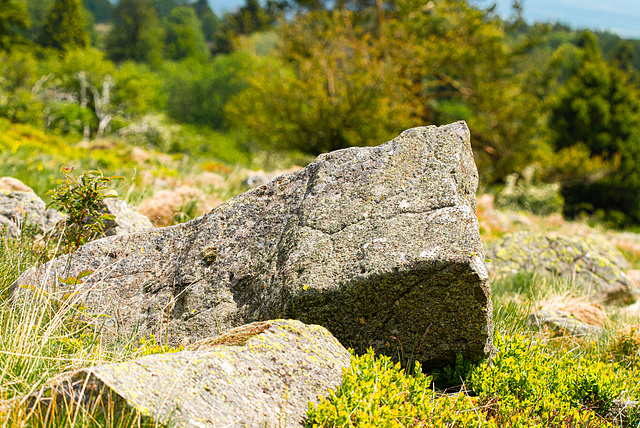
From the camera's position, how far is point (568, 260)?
623cm

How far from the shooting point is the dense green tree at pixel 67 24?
4916cm

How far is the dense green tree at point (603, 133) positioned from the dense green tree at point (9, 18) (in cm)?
3607

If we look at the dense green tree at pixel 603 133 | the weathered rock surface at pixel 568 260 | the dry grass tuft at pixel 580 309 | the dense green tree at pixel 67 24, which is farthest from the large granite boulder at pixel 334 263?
the dense green tree at pixel 67 24

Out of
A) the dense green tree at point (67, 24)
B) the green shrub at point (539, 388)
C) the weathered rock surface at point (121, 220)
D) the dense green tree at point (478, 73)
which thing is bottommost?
the green shrub at point (539, 388)

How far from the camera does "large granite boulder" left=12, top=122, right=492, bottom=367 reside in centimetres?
268

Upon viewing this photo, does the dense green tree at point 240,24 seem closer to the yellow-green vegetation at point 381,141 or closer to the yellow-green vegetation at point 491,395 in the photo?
the yellow-green vegetation at point 381,141

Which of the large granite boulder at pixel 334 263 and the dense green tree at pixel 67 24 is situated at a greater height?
the dense green tree at pixel 67 24

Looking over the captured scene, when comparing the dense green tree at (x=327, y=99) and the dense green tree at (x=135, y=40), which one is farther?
the dense green tree at (x=135, y=40)

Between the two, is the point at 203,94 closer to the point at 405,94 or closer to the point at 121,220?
the point at 405,94

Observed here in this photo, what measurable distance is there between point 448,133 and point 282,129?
12.5 meters

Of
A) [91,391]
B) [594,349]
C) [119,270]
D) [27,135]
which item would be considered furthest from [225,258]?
[27,135]

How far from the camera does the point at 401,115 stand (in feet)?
49.8

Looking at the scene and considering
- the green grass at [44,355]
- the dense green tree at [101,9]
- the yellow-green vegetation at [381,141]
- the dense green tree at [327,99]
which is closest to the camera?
the green grass at [44,355]

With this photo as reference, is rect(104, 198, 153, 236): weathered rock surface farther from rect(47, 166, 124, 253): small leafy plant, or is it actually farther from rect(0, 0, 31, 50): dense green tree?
rect(0, 0, 31, 50): dense green tree
